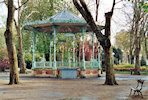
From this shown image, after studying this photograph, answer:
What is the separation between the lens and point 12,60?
1806cm

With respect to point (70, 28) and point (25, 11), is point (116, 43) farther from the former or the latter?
point (70, 28)

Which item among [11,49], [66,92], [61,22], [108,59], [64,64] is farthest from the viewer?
[64,64]

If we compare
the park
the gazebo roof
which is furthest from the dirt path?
the gazebo roof

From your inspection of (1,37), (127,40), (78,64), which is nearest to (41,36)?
(78,64)

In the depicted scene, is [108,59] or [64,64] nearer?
[108,59]

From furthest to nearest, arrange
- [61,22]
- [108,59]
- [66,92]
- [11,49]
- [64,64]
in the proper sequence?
[64,64] < [61,22] < [11,49] < [108,59] < [66,92]

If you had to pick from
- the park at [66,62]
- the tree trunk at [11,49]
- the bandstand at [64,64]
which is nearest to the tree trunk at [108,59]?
the park at [66,62]

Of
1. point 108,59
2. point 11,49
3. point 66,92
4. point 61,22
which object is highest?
point 61,22

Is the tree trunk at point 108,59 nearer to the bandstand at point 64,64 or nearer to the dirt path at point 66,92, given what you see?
the dirt path at point 66,92

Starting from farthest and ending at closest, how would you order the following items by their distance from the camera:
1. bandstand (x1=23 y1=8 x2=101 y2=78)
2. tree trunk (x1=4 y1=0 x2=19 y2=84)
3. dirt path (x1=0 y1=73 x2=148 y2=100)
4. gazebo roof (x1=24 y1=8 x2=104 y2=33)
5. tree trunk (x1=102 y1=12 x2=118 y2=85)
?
bandstand (x1=23 y1=8 x2=101 y2=78), gazebo roof (x1=24 y1=8 x2=104 y2=33), tree trunk (x1=4 y1=0 x2=19 y2=84), tree trunk (x1=102 y1=12 x2=118 y2=85), dirt path (x1=0 y1=73 x2=148 y2=100)

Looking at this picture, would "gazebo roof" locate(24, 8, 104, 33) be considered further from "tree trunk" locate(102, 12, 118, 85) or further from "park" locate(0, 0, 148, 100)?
"tree trunk" locate(102, 12, 118, 85)

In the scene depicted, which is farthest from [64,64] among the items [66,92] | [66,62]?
[66,92]

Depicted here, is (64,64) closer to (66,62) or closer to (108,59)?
(66,62)

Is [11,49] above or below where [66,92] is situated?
above
